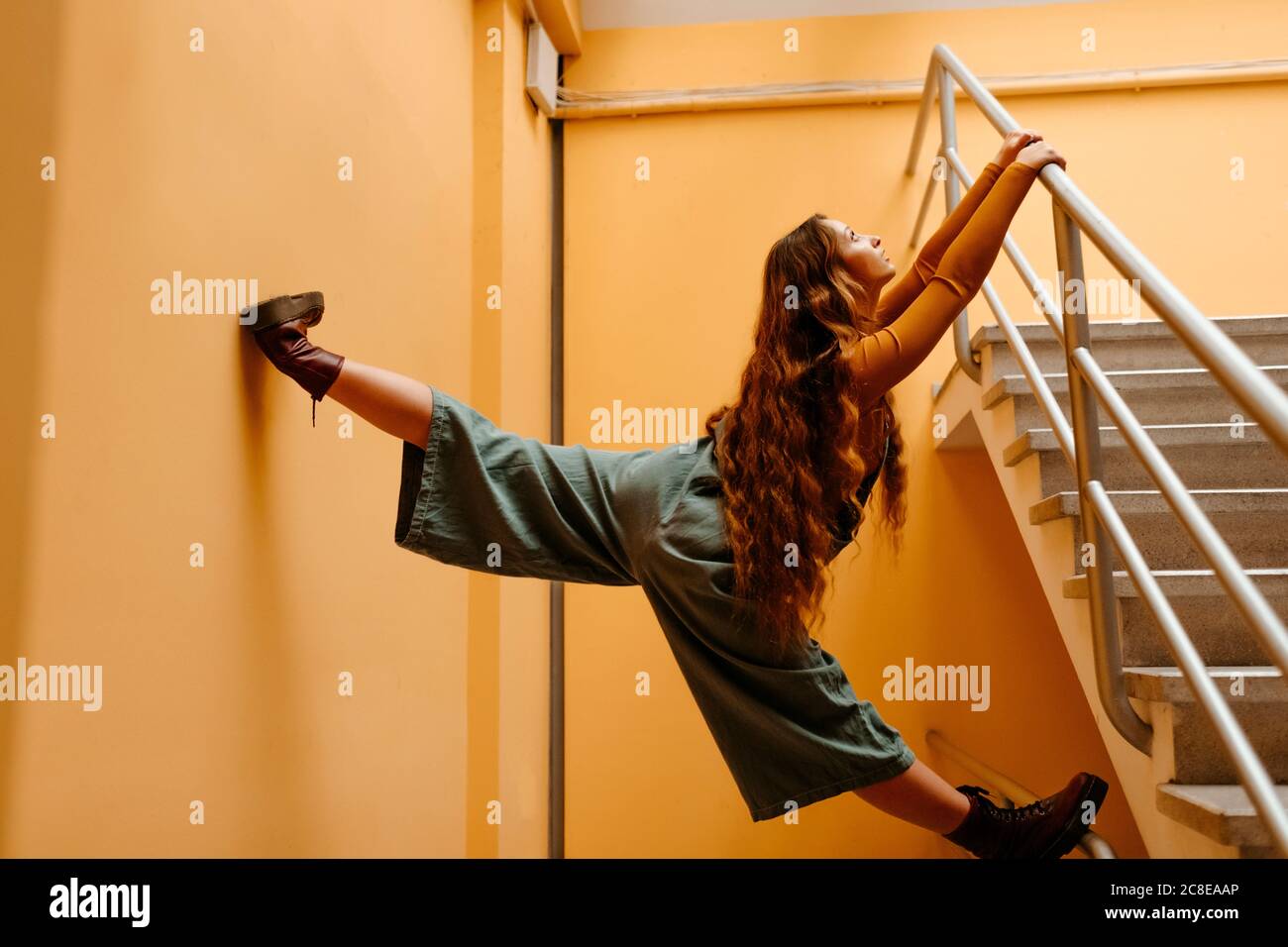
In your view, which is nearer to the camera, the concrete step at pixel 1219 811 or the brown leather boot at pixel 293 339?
the concrete step at pixel 1219 811

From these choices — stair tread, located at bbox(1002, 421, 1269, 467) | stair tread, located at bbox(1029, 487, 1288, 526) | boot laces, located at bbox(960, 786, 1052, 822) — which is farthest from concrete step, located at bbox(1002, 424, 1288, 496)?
A: boot laces, located at bbox(960, 786, 1052, 822)

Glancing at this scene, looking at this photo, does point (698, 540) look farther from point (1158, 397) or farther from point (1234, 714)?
point (1158, 397)

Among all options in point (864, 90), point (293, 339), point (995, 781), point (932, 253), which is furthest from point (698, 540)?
point (864, 90)

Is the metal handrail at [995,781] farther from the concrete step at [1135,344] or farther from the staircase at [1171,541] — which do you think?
the concrete step at [1135,344]

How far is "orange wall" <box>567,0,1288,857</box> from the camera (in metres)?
2.87

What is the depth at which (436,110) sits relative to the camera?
2244 mm

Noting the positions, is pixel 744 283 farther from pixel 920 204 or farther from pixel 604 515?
pixel 604 515

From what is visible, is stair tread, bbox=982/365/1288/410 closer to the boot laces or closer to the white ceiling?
the boot laces

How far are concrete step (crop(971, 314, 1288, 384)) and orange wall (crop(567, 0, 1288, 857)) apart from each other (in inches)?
28.2

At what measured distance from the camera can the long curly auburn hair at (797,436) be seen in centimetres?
147

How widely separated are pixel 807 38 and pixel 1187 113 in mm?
1127

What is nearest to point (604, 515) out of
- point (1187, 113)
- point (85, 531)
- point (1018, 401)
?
point (85, 531)

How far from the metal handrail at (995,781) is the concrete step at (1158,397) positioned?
71cm

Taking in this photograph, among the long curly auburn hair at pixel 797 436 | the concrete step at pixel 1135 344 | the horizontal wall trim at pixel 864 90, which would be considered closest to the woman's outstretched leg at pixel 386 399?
the long curly auburn hair at pixel 797 436
